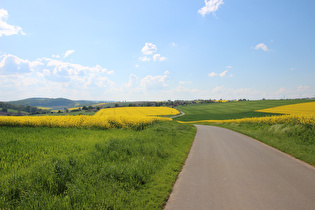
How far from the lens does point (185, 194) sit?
4.09 meters

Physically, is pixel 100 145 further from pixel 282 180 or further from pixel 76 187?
pixel 282 180

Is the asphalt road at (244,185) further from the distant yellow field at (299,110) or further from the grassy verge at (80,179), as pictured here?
the distant yellow field at (299,110)

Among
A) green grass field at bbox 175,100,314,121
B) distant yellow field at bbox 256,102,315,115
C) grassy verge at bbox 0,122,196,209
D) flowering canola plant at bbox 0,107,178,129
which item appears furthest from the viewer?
green grass field at bbox 175,100,314,121

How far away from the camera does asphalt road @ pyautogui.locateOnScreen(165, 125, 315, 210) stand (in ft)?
12.1

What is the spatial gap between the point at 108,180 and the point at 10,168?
10.5ft

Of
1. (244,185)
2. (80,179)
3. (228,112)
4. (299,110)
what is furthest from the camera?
(228,112)

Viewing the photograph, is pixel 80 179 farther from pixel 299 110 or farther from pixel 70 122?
pixel 299 110

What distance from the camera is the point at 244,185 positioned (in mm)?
4605

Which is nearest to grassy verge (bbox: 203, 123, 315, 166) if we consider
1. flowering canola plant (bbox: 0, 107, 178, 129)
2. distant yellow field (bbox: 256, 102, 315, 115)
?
flowering canola plant (bbox: 0, 107, 178, 129)

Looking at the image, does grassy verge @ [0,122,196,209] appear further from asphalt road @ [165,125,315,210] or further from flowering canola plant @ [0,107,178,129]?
flowering canola plant @ [0,107,178,129]

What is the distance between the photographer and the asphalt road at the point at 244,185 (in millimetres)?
3674

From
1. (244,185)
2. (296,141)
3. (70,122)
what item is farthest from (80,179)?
(296,141)

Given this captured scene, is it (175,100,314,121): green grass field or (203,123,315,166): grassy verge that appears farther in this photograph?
(175,100,314,121): green grass field

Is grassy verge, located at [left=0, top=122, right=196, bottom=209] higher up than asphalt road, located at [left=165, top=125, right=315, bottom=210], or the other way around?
grassy verge, located at [left=0, top=122, right=196, bottom=209]
